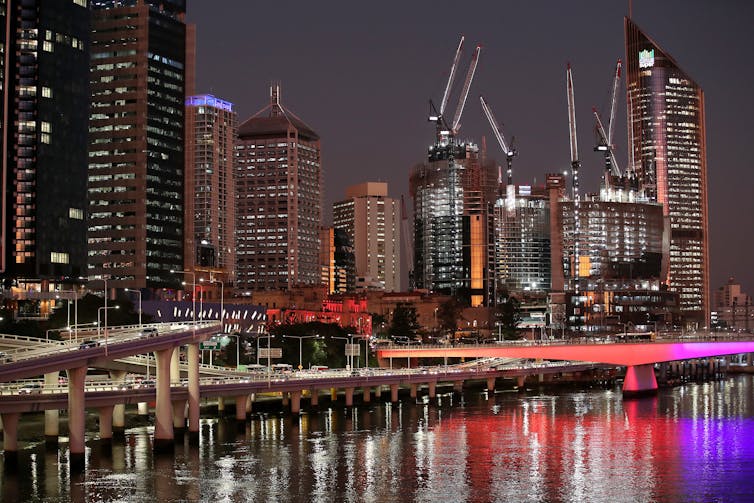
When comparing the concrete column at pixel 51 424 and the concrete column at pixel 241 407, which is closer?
the concrete column at pixel 51 424

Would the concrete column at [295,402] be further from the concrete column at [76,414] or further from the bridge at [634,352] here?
the concrete column at [76,414]

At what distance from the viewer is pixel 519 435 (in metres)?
124

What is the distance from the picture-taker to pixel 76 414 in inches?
3787

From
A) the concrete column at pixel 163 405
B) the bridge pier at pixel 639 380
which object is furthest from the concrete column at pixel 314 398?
the concrete column at pixel 163 405

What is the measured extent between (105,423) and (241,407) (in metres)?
25.6

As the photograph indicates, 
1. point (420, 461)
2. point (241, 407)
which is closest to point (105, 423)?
point (241, 407)

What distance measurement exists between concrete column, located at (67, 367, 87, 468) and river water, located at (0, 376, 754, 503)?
1.71 meters

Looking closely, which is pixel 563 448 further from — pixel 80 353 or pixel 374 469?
pixel 80 353

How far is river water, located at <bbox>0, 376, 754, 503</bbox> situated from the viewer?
85.8 meters

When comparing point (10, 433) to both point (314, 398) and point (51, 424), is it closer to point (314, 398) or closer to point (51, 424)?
point (51, 424)

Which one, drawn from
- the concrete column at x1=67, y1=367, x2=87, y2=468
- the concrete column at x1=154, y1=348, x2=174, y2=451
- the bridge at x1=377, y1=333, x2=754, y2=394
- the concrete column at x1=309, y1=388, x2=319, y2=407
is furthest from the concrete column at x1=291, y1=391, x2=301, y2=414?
the concrete column at x1=67, y1=367, x2=87, y2=468

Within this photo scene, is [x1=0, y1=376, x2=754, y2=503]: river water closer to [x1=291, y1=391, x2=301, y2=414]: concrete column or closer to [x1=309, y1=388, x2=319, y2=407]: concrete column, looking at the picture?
[x1=291, y1=391, x2=301, y2=414]: concrete column

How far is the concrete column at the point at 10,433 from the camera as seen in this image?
9931 centimetres

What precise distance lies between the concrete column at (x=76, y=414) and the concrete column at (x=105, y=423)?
12461 mm
